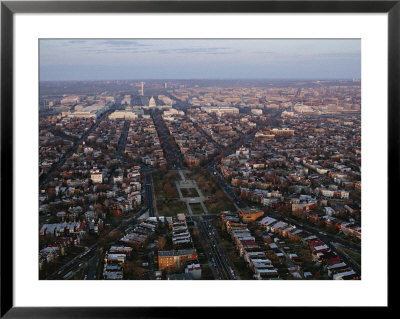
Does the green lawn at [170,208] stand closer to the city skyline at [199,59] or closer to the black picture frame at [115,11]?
the black picture frame at [115,11]

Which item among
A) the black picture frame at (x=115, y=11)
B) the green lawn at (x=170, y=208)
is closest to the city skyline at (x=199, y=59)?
the black picture frame at (x=115, y=11)

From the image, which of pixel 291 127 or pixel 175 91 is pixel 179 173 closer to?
pixel 175 91

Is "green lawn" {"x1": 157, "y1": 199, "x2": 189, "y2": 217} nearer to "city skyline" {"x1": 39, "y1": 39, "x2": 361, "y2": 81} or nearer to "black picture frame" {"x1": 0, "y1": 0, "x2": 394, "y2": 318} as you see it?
"black picture frame" {"x1": 0, "y1": 0, "x2": 394, "y2": 318}

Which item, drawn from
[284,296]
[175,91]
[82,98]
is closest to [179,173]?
[175,91]

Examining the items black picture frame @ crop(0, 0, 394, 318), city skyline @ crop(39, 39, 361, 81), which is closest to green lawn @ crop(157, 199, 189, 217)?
black picture frame @ crop(0, 0, 394, 318)

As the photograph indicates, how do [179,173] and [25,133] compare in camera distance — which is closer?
[25,133]

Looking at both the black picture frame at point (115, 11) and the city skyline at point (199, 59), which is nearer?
the black picture frame at point (115, 11)

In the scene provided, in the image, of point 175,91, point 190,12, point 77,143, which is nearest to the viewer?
point 190,12
